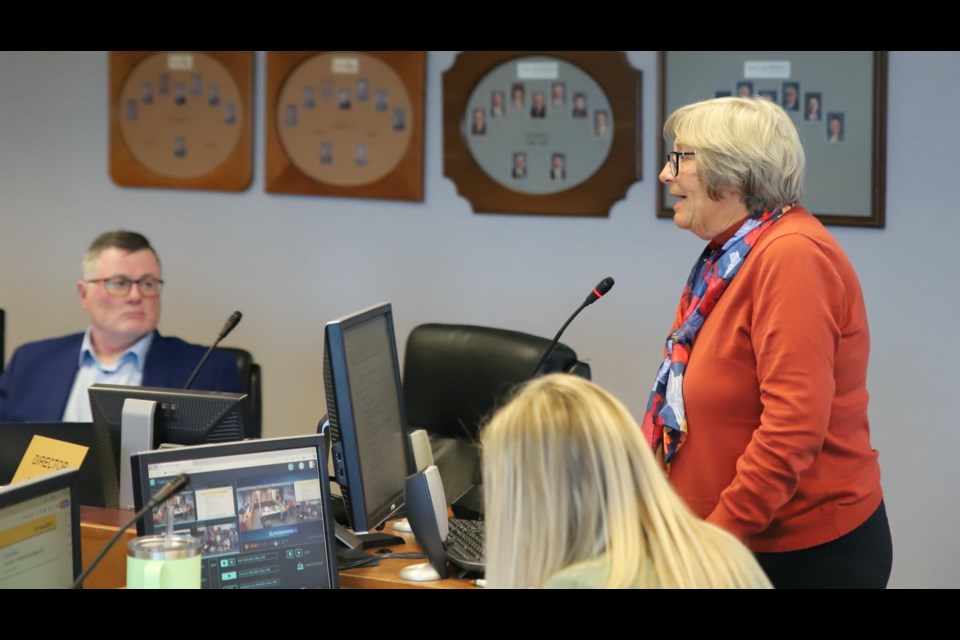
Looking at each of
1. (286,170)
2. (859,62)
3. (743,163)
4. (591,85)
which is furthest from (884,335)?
(286,170)

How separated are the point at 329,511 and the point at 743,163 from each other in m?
0.99

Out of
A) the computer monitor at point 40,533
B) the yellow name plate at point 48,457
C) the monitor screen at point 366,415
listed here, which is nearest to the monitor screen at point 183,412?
the yellow name plate at point 48,457

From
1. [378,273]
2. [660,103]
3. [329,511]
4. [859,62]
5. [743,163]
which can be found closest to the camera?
[329,511]

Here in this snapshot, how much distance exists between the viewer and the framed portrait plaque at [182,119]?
4020mm

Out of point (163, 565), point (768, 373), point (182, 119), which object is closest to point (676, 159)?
point (768, 373)

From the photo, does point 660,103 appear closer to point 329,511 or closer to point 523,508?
point 329,511

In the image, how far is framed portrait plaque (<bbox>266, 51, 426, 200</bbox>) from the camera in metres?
3.83

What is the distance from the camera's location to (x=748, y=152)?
2143mm

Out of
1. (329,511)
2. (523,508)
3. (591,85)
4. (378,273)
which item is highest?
(591,85)

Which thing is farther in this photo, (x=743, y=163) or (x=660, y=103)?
(x=660, y=103)

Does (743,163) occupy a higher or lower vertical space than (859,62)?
lower

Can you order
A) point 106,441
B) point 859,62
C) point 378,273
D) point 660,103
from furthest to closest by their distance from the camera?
point 378,273 < point 660,103 < point 859,62 < point 106,441

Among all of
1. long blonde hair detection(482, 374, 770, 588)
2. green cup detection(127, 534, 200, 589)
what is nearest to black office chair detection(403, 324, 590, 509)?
green cup detection(127, 534, 200, 589)
